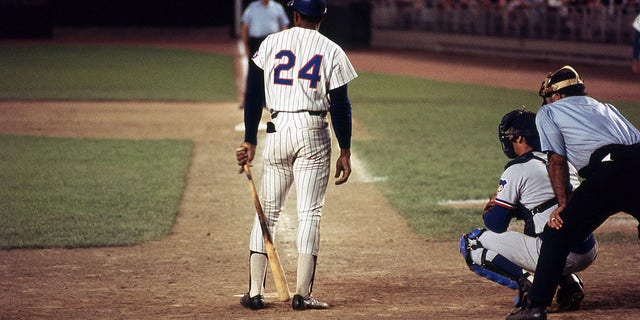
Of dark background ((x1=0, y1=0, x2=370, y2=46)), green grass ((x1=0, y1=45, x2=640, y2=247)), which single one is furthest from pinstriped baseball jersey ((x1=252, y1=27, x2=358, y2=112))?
dark background ((x1=0, y1=0, x2=370, y2=46))

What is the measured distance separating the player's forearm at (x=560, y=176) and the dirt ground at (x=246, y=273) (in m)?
0.77

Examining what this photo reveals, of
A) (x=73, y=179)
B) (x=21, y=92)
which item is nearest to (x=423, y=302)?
(x=73, y=179)

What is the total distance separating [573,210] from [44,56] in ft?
94.9

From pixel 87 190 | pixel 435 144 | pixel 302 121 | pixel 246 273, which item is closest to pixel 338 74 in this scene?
pixel 302 121

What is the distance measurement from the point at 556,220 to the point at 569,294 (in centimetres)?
75

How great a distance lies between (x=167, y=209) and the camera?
9.80m

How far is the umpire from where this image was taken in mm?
5344

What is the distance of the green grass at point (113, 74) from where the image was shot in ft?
70.3

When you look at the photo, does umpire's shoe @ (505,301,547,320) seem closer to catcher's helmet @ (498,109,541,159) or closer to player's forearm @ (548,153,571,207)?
player's forearm @ (548,153,571,207)

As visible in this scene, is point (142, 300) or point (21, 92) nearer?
point (142, 300)

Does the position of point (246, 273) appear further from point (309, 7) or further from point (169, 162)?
point (169, 162)

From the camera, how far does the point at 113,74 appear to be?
26422 mm

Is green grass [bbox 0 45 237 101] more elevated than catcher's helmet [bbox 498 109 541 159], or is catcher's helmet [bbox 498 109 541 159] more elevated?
catcher's helmet [bbox 498 109 541 159]

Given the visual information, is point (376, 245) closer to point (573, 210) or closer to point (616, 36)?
point (573, 210)
